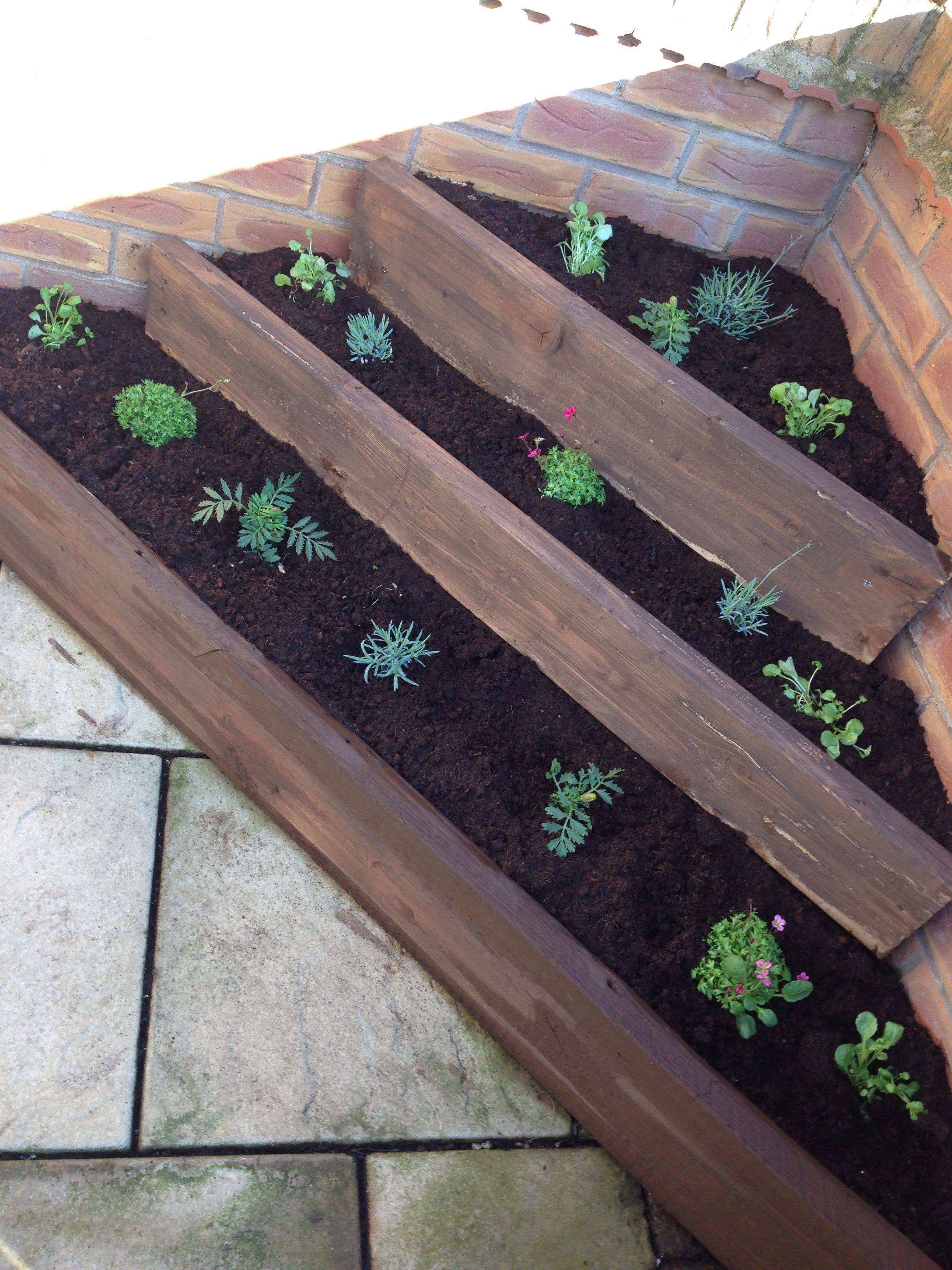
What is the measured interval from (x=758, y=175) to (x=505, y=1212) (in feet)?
8.25

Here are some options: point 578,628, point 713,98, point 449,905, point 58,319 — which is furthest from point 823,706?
point 58,319

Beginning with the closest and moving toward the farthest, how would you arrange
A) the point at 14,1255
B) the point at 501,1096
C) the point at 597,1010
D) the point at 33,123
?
the point at 14,1255 < the point at 597,1010 < the point at 501,1096 < the point at 33,123

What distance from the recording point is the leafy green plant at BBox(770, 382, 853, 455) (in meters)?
2.16

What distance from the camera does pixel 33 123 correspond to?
7.43ft

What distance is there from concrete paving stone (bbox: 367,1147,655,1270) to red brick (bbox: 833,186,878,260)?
7.39ft

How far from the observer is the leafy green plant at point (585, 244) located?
2352 mm

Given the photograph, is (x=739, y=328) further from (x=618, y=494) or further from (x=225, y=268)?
(x=225, y=268)

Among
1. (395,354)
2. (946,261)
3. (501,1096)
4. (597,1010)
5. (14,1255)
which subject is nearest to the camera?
(14,1255)

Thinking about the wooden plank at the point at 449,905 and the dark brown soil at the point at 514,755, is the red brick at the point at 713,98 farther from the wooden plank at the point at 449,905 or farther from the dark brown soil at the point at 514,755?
the wooden plank at the point at 449,905

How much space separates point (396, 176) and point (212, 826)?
1.71 metres

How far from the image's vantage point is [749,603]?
209 cm

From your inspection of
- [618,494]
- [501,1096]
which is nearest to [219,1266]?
[501,1096]

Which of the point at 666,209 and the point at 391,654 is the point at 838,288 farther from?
the point at 391,654

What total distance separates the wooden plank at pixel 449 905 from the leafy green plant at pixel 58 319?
0.34 metres
